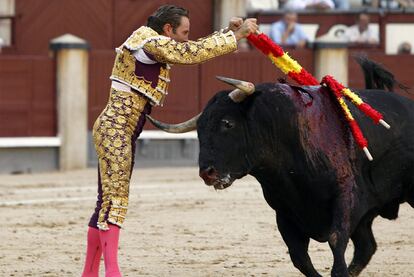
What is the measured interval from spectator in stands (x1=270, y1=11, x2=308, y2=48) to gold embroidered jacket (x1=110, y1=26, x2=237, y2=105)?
8951 millimetres

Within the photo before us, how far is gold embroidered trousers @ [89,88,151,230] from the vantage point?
5666 mm

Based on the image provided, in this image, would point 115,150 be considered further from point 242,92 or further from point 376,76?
point 376,76

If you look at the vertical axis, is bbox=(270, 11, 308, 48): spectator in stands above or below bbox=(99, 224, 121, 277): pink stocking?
above

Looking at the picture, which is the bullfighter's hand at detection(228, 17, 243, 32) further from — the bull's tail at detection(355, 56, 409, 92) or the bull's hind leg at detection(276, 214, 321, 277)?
the bull's tail at detection(355, 56, 409, 92)

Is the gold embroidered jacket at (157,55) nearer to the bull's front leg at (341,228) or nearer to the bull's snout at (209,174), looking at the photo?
the bull's snout at (209,174)

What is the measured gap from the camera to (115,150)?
5.66 m

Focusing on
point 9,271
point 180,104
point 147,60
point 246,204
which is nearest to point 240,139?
point 147,60

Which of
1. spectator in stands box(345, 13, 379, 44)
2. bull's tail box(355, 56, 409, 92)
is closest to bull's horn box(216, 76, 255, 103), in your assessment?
A: bull's tail box(355, 56, 409, 92)

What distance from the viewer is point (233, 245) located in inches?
307

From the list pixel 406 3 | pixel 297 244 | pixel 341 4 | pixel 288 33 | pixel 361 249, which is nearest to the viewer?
pixel 297 244

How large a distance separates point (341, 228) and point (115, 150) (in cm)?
102

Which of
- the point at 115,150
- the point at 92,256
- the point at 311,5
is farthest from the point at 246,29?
the point at 311,5

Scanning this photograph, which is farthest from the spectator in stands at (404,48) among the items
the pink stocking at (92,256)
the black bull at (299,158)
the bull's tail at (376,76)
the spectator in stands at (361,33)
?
the pink stocking at (92,256)

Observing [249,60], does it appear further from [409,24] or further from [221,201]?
[221,201]
